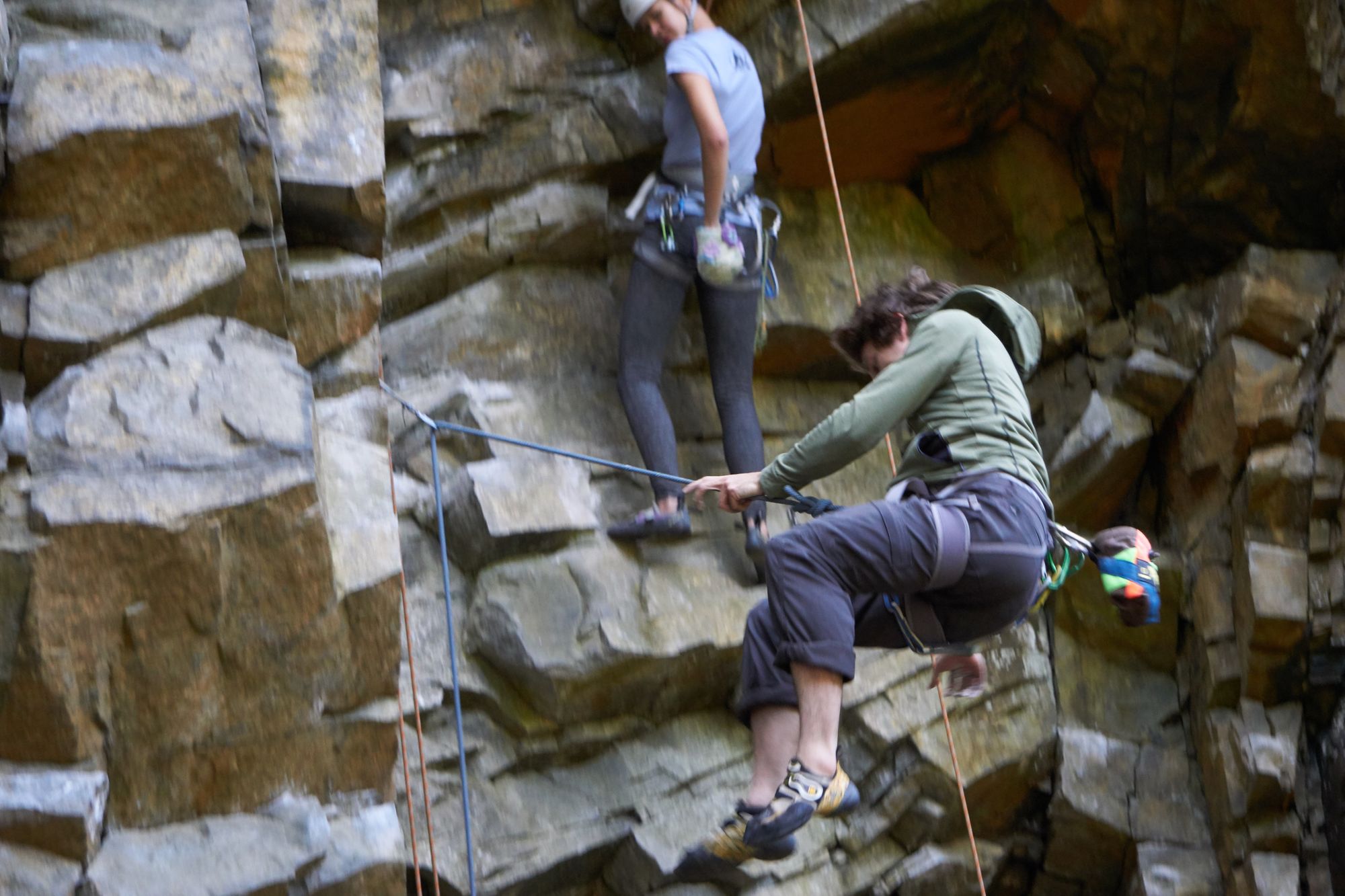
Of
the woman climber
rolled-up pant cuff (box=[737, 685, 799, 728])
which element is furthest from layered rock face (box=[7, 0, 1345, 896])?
rolled-up pant cuff (box=[737, 685, 799, 728])

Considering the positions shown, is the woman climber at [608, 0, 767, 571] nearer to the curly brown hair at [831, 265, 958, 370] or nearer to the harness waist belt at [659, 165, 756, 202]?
the harness waist belt at [659, 165, 756, 202]

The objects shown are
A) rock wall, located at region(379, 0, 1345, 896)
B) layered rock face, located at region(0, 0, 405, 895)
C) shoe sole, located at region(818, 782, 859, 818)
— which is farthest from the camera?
rock wall, located at region(379, 0, 1345, 896)

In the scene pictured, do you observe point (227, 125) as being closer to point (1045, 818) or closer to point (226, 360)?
point (226, 360)

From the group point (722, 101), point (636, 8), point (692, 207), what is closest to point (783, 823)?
point (692, 207)

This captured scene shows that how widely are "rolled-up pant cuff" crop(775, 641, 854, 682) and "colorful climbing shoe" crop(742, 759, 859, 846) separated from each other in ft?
0.71

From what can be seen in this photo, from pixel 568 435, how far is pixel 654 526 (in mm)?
583

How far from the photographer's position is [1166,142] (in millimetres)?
5176

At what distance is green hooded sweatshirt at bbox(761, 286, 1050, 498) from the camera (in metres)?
3.20

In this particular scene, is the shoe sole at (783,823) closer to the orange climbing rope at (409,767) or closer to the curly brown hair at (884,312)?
→ the orange climbing rope at (409,767)

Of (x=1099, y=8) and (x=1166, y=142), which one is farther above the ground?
(x=1099, y=8)

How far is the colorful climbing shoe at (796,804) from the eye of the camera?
2959 millimetres

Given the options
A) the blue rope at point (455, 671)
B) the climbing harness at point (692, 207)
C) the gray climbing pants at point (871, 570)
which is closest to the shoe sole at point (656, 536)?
the blue rope at point (455, 671)

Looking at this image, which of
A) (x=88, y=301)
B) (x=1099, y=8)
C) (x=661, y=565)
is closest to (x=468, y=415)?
(x=661, y=565)

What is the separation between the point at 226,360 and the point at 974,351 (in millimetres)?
1766
